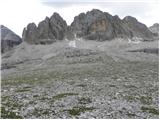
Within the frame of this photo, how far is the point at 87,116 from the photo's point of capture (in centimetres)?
3419

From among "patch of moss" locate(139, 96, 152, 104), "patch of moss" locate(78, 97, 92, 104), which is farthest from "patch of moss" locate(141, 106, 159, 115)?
"patch of moss" locate(78, 97, 92, 104)

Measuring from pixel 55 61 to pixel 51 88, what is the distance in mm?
86529

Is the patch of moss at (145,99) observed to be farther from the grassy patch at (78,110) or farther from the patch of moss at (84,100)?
the grassy patch at (78,110)

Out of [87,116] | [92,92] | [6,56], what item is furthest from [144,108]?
[6,56]

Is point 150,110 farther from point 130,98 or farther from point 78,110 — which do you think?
point 78,110

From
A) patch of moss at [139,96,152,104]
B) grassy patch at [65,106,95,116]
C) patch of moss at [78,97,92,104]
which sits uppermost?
grassy patch at [65,106,95,116]

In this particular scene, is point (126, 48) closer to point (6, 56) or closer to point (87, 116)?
point (6, 56)

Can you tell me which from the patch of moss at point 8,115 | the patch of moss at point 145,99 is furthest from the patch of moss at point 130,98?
the patch of moss at point 8,115

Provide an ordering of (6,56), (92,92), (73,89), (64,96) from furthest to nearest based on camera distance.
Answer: (6,56)
(73,89)
(92,92)
(64,96)

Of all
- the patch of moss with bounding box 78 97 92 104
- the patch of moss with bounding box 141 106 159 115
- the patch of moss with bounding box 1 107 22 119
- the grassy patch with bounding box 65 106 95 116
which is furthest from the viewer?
the patch of moss with bounding box 78 97 92 104

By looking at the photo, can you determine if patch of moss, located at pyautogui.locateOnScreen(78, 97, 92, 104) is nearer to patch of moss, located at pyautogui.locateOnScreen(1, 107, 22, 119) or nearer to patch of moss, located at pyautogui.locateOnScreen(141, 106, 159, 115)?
patch of moss, located at pyautogui.locateOnScreen(141, 106, 159, 115)

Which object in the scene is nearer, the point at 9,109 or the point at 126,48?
the point at 9,109

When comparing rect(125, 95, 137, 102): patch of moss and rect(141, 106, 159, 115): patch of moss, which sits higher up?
rect(125, 95, 137, 102): patch of moss

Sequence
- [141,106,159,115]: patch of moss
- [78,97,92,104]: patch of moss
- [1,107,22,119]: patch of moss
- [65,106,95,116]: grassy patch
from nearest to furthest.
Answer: [1,107,22,119]: patch of moss < [65,106,95,116]: grassy patch < [141,106,159,115]: patch of moss < [78,97,92,104]: patch of moss
